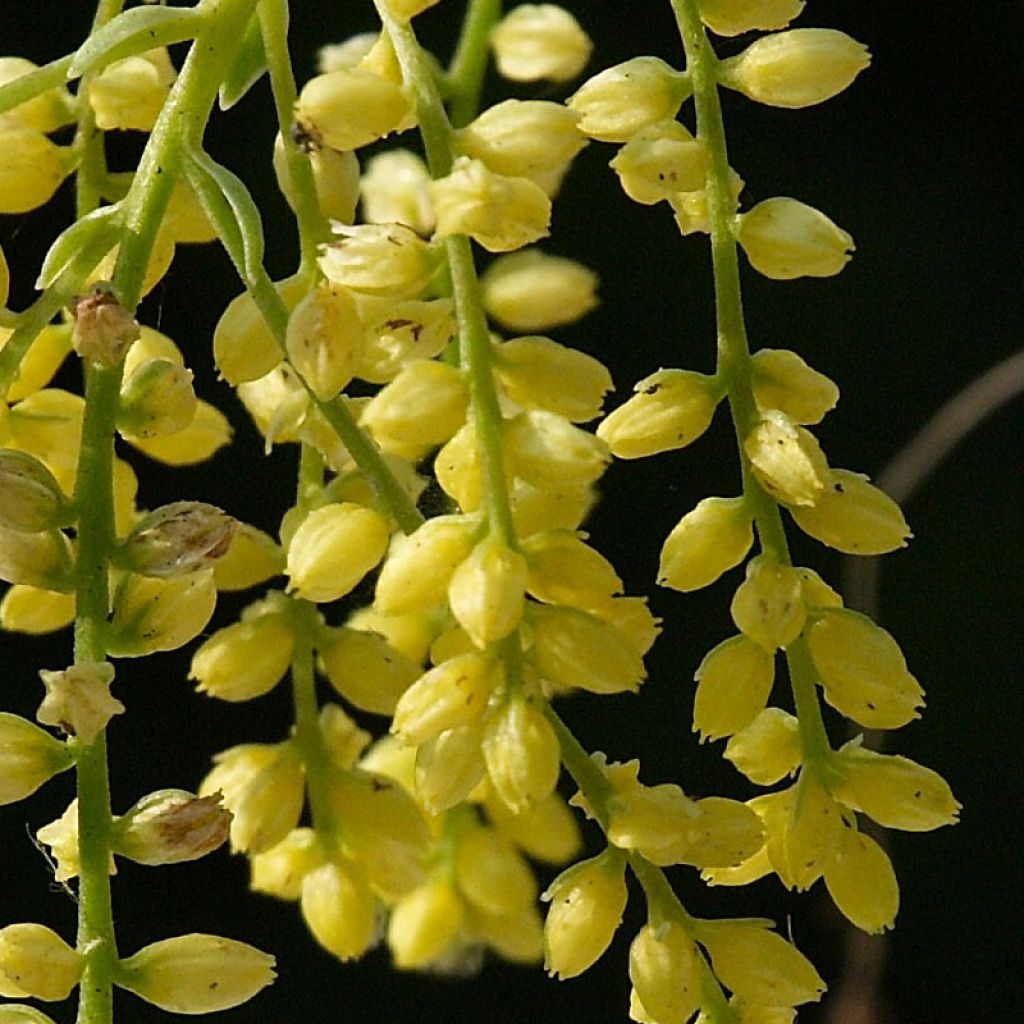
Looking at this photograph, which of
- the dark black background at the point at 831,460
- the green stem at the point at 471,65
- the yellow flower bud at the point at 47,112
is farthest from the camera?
the dark black background at the point at 831,460

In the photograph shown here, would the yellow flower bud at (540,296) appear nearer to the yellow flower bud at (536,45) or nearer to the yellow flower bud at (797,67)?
the yellow flower bud at (536,45)

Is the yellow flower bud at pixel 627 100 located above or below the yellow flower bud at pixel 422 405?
above

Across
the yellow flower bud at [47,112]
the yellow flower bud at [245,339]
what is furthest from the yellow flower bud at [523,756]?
the yellow flower bud at [47,112]

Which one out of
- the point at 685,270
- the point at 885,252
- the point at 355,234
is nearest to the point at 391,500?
the point at 355,234

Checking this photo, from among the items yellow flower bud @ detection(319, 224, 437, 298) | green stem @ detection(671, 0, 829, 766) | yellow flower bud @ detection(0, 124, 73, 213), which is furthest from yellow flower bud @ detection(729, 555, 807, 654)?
yellow flower bud @ detection(0, 124, 73, 213)

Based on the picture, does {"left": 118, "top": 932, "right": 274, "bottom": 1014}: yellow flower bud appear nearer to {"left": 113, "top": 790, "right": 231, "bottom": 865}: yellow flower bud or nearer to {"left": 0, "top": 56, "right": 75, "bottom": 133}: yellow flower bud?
{"left": 113, "top": 790, "right": 231, "bottom": 865}: yellow flower bud

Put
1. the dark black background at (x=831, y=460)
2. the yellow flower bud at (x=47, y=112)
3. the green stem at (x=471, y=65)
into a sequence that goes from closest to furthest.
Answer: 1. the yellow flower bud at (x=47, y=112)
2. the green stem at (x=471, y=65)
3. the dark black background at (x=831, y=460)
